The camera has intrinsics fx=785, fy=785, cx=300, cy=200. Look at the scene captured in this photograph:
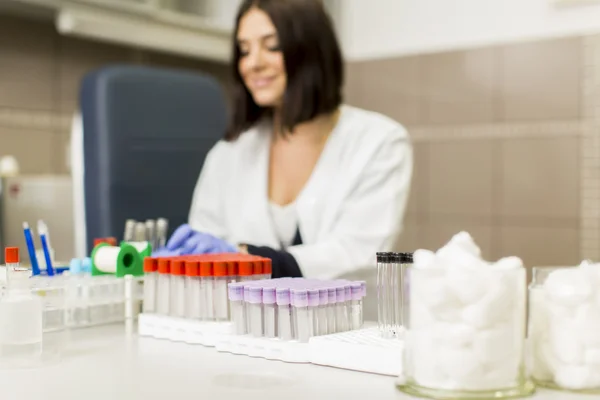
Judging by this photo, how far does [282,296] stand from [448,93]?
7.21 feet

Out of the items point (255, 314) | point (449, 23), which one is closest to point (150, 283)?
point (255, 314)

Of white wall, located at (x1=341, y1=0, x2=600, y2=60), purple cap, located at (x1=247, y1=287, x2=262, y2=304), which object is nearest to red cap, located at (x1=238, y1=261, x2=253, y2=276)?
purple cap, located at (x1=247, y1=287, x2=262, y2=304)

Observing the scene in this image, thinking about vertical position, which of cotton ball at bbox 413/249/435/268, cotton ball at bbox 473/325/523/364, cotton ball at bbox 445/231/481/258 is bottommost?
cotton ball at bbox 473/325/523/364

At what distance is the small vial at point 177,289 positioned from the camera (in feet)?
3.60

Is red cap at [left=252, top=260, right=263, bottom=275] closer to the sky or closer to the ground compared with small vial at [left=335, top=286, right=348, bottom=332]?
closer to the sky

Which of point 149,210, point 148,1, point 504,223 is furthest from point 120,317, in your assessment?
point 504,223

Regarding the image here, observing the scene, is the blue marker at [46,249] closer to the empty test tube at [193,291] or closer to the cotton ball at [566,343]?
the empty test tube at [193,291]

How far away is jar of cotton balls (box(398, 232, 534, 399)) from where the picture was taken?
0.74 meters

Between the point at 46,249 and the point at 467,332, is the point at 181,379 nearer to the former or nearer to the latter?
the point at 467,332

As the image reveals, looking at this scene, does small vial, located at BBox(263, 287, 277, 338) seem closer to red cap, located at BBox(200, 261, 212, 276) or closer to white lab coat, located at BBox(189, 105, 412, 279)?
red cap, located at BBox(200, 261, 212, 276)

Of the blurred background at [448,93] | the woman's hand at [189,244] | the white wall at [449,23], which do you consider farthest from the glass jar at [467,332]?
the white wall at [449,23]

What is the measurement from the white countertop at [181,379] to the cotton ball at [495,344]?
0.07 m

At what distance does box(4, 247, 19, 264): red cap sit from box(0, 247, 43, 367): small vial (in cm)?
2

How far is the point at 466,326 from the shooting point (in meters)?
0.74
